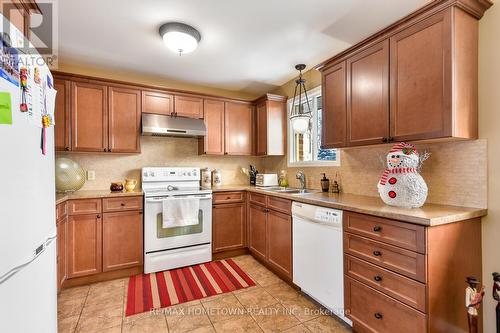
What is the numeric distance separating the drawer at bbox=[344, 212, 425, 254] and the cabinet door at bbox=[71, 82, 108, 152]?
2.79 m

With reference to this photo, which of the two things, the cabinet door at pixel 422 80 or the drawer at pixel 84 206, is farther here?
the drawer at pixel 84 206

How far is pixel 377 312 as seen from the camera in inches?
62.3

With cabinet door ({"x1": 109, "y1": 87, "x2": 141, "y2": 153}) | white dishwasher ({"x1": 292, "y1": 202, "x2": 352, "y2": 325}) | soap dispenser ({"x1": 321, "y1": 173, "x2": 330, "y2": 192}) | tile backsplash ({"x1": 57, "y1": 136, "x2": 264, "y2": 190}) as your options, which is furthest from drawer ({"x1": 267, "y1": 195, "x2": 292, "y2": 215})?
cabinet door ({"x1": 109, "y1": 87, "x2": 141, "y2": 153})

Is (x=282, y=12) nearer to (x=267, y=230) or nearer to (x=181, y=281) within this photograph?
(x=267, y=230)

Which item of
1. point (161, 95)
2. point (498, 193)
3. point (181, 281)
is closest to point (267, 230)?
point (181, 281)

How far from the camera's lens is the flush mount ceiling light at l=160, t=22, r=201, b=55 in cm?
210

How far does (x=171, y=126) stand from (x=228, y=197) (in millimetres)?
1183

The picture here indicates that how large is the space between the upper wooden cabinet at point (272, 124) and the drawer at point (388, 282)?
202 centimetres

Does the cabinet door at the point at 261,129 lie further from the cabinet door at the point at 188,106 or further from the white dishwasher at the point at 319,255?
the white dishwasher at the point at 319,255

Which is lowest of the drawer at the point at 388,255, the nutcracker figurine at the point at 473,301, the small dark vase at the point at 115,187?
the nutcracker figurine at the point at 473,301

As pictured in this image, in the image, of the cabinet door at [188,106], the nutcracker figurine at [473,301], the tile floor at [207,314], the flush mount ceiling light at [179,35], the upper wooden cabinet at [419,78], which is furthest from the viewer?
the cabinet door at [188,106]

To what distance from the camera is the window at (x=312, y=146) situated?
2.96 metres

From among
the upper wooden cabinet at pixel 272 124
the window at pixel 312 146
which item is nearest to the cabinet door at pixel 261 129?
the upper wooden cabinet at pixel 272 124

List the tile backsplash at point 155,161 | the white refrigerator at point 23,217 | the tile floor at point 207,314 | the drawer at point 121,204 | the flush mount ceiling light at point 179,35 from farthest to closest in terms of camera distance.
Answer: the tile backsplash at point 155,161
the drawer at point 121,204
the flush mount ceiling light at point 179,35
the tile floor at point 207,314
the white refrigerator at point 23,217
